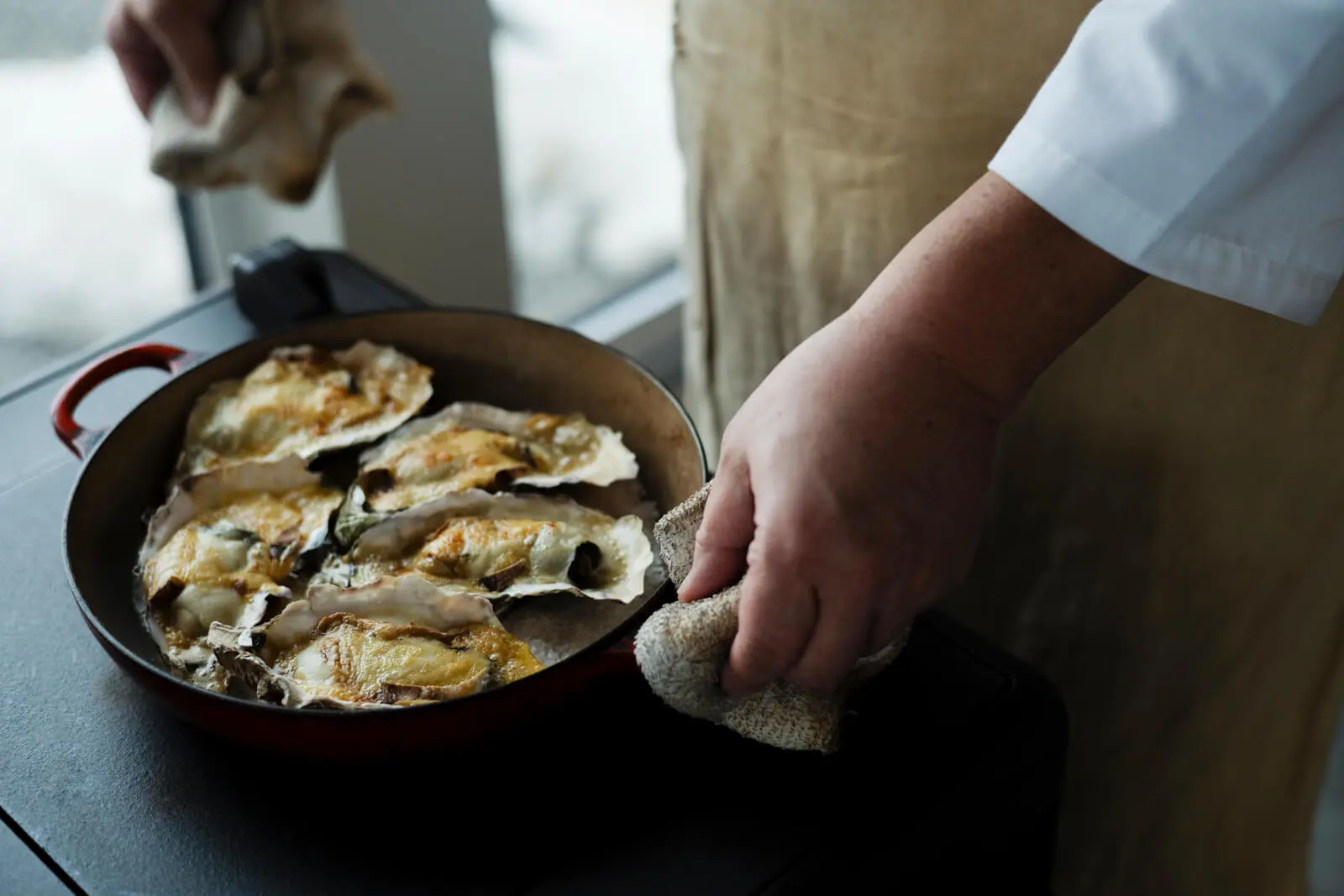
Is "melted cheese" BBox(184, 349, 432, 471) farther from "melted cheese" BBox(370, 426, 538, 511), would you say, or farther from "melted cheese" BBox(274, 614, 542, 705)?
"melted cheese" BBox(274, 614, 542, 705)

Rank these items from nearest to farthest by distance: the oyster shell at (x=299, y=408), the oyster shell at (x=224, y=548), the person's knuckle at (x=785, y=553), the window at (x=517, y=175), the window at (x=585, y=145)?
the person's knuckle at (x=785, y=553) → the oyster shell at (x=224, y=548) → the oyster shell at (x=299, y=408) → the window at (x=517, y=175) → the window at (x=585, y=145)

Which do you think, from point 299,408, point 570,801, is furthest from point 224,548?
point 570,801

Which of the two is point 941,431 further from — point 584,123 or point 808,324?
point 584,123

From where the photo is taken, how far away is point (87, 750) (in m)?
0.57

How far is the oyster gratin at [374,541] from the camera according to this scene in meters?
0.56

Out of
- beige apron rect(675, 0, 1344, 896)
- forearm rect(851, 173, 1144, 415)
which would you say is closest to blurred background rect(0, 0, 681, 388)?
beige apron rect(675, 0, 1344, 896)

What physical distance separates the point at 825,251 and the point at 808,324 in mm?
55

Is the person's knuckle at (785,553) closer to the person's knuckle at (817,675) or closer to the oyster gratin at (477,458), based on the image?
the person's knuckle at (817,675)

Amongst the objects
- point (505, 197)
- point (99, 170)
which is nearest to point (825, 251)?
point (505, 197)

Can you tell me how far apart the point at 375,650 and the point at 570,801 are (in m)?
0.10

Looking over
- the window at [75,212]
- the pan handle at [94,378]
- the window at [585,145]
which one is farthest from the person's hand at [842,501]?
the window at [585,145]

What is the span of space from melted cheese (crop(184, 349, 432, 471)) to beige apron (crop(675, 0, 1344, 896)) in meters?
0.23

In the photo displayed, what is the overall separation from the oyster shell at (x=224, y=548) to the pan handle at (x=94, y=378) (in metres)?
0.07

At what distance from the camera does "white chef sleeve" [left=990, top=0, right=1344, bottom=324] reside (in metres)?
0.48
